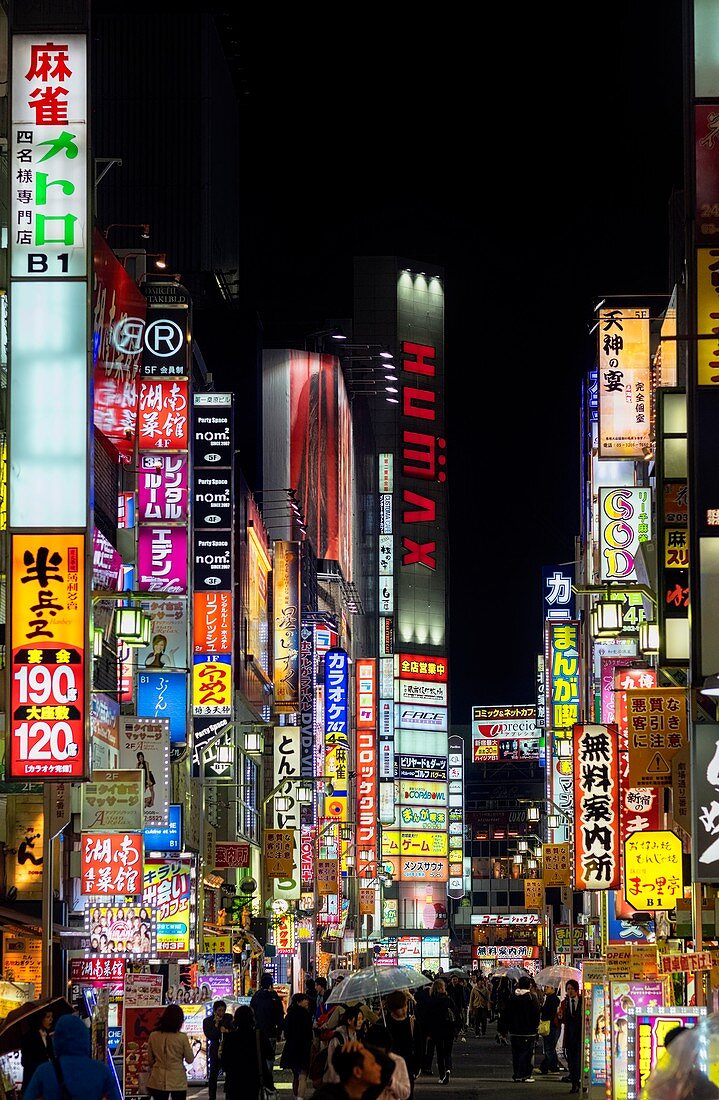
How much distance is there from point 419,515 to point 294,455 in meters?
38.6

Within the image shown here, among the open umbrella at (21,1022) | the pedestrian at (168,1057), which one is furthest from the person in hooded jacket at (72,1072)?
the pedestrian at (168,1057)

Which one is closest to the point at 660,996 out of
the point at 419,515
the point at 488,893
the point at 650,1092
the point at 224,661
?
the point at 650,1092

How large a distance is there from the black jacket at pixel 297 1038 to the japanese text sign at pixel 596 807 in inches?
250

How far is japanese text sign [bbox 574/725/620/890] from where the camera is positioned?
3197 centimetres

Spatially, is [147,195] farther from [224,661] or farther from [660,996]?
[660,996]

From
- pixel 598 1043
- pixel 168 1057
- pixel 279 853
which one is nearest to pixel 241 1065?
pixel 168 1057

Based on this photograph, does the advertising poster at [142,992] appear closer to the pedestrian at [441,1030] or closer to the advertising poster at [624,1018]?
the advertising poster at [624,1018]

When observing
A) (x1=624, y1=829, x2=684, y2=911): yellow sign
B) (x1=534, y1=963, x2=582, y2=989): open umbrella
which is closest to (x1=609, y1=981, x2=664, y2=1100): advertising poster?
(x1=624, y1=829, x2=684, y2=911): yellow sign

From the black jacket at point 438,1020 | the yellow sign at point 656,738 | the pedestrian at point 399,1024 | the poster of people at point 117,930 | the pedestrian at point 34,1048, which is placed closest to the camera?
the pedestrian at point 34,1048

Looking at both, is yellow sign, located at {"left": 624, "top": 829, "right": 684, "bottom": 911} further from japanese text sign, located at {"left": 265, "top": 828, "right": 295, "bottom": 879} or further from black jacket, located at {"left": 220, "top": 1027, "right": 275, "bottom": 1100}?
japanese text sign, located at {"left": 265, "top": 828, "right": 295, "bottom": 879}

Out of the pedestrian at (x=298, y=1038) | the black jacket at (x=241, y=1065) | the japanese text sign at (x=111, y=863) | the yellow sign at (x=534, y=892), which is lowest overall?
the yellow sign at (x=534, y=892)

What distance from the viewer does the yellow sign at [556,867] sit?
51.9 m

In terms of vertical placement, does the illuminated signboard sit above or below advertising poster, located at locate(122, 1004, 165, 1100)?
above

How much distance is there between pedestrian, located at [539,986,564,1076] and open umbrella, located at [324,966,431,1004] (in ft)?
42.6
